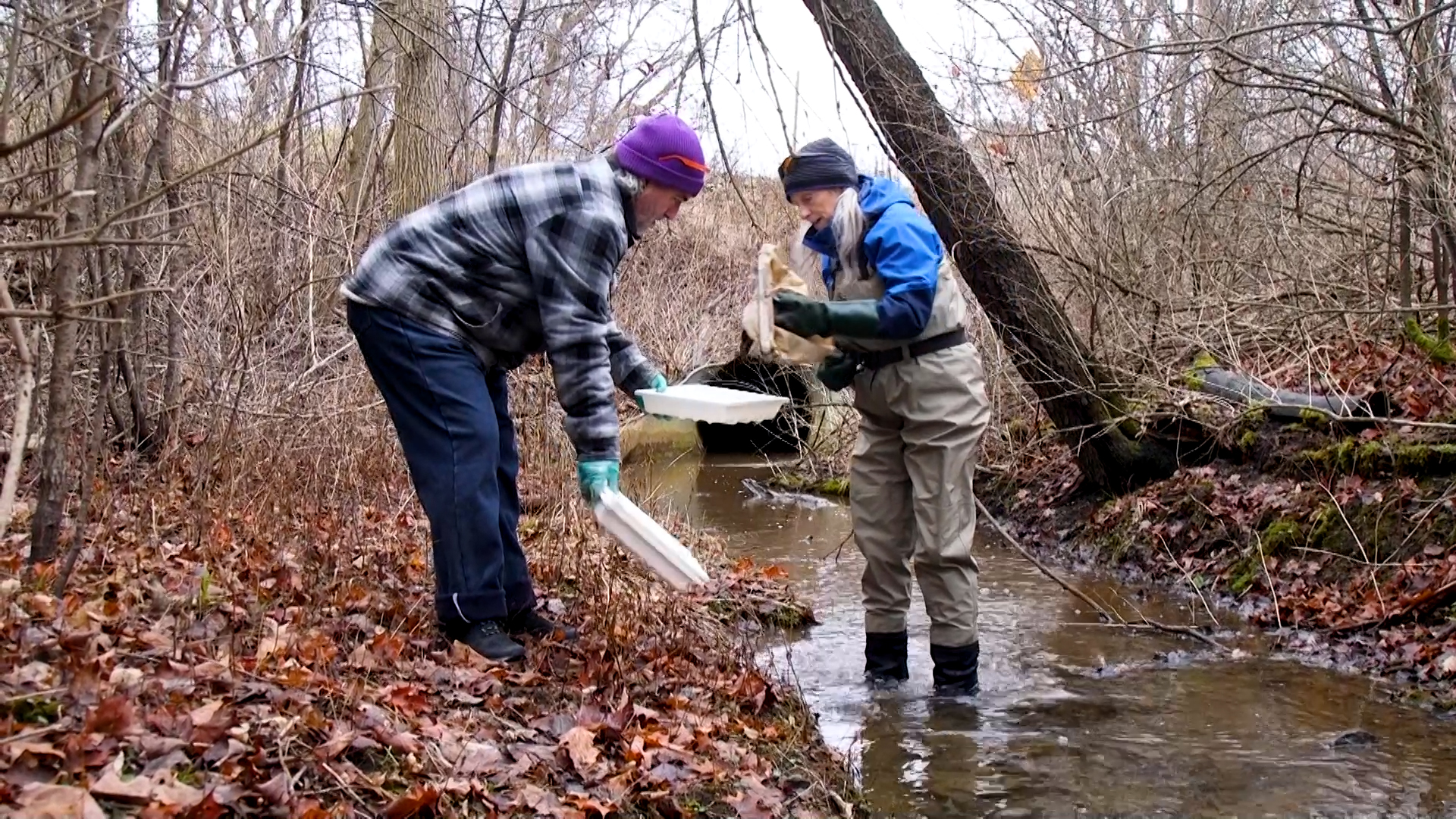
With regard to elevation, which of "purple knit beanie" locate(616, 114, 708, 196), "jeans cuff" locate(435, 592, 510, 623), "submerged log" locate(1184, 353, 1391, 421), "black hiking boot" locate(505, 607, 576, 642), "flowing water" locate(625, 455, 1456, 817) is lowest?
"flowing water" locate(625, 455, 1456, 817)

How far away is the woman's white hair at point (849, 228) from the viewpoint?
4.94 meters

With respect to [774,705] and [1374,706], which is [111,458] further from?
[1374,706]

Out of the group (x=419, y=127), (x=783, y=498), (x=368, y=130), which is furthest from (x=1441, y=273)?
(x=368, y=130)

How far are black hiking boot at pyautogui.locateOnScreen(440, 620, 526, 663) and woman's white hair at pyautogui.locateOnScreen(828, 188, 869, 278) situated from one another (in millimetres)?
2008

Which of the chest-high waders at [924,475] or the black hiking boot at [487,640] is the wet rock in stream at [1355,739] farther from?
the black hiking boot at [487,640]

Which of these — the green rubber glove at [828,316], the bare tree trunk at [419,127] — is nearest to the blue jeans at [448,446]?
the green rubber glove at [828,316]

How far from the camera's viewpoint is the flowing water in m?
4.02

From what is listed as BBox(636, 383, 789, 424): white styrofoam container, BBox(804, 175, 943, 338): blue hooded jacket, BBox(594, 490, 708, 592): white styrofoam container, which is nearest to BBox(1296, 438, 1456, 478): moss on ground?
BBox(804, 175, 943, 338): blue hooded jacket

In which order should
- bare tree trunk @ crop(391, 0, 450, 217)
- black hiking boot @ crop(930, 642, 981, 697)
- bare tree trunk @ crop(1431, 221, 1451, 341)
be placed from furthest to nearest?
bare tree trunk @ crop(391, 0, 450, 217), bare tree trunk @ crop(1431, 221, 1451, 341), black hiking boot @ crop(930, 642, 981, 697)

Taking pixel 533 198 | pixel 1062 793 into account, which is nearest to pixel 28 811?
pixel 533 198

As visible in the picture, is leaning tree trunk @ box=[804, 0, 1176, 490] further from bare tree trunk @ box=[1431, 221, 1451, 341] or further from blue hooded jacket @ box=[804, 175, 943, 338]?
blue hooded jacket @ box=[804, 175, 943, 338]

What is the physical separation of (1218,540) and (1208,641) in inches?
64.6

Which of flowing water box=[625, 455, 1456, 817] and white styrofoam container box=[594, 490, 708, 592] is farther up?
white styrofoam container box=[594, 490, 708, 592]

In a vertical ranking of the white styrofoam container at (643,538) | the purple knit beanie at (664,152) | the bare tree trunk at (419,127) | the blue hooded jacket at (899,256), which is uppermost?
the bare tree trunk at (419,127)
